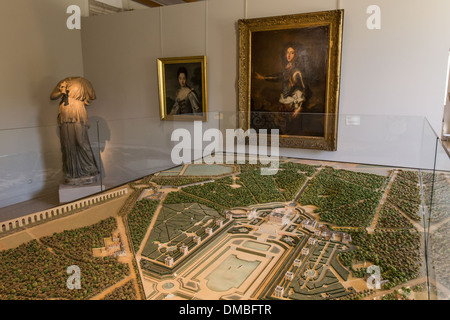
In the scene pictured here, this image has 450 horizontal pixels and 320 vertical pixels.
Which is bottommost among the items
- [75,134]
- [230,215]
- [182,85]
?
[230,215]

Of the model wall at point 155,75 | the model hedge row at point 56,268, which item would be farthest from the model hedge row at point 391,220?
the model hedge row at point 56,268

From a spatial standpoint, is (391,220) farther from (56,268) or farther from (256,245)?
(56,268)

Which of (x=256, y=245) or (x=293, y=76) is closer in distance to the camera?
(x=256, y=245)

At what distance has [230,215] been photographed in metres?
4.88

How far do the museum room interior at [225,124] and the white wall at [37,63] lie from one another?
0.03 m

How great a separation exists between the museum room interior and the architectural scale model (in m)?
0.03

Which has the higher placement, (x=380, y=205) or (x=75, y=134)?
(x=75, y=134)

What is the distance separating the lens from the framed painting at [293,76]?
757 centimetres

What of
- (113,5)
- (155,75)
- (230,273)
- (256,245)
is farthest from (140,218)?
(113,5)

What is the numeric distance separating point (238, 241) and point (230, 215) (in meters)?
0.75

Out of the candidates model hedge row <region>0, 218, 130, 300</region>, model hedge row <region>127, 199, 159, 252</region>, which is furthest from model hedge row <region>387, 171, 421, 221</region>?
model hedge row <region>0, 218, 130, 300</region>

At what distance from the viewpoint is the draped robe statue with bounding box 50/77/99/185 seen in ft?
23.4

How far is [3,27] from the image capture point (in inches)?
341

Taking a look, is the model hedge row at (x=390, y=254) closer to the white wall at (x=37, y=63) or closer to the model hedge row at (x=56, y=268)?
the model hedge row at (x=56, y=268)
